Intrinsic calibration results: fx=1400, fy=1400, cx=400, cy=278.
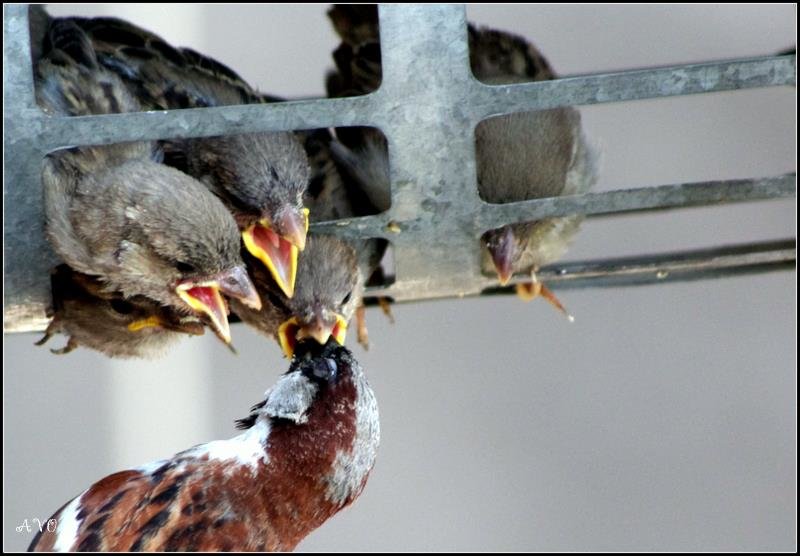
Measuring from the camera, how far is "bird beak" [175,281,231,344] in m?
2.49

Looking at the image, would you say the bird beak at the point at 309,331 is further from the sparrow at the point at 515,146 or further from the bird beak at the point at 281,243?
the sparrow at the point at 515,146

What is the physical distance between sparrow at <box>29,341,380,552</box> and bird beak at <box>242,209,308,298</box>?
8.4 inches

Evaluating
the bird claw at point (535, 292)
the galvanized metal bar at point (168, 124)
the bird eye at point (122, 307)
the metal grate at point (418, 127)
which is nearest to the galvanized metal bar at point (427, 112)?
the metal grate at point (418, 127)

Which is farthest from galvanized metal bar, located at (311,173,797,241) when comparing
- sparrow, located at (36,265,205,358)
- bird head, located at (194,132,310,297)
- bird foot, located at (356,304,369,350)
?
bird foot, located at (356,304,369,350)

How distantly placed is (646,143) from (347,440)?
1.97m

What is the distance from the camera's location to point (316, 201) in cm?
291

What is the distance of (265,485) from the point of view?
2354 millimetres

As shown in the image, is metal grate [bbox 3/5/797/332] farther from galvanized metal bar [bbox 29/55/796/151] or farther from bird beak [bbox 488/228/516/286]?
bird beak [bbox 488/228/516/286]

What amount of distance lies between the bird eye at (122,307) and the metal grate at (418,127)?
0.24 m

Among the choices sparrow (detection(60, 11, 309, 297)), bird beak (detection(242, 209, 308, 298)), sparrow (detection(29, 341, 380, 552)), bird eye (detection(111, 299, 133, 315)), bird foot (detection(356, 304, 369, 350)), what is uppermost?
sparrow (detection(60, 11, 309, 297))

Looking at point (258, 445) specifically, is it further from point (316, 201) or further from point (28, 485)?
point (28, 485)

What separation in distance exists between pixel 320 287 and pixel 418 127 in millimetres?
406

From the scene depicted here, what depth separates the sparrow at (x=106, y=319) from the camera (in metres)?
2.70

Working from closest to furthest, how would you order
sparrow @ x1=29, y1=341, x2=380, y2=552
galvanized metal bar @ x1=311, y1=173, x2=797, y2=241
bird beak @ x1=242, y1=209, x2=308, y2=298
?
1. sparrow @ x1=29, y1=341, x2=380, y2=552
2. galvanized metal bar @ x1=311, y1=173, x2=797, y2=241
3. bird beak @ x1=242, y1=209, x2=308, y2=298
